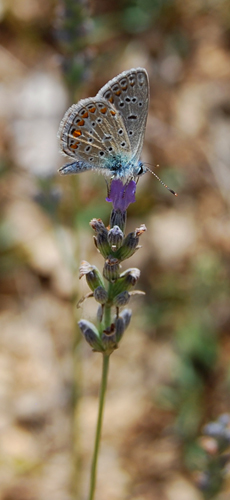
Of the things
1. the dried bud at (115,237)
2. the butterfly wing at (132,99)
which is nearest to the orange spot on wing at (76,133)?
the butterfly wing at (132,99)

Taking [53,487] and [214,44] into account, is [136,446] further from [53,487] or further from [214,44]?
[214,44]

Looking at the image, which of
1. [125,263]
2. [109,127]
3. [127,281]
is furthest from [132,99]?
[125,263]

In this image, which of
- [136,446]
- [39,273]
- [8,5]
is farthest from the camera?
[8,5]

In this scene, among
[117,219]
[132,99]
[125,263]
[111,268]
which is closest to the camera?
[111,268]

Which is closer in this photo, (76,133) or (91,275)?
(91,275)

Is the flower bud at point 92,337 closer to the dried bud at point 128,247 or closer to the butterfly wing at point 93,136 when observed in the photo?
the dried bud at point 128,247

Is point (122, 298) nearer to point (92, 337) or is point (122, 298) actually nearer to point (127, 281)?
point (127, 281)

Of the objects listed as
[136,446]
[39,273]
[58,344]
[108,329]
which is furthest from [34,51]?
[108,329]
